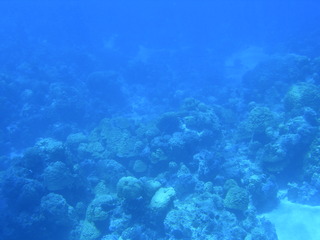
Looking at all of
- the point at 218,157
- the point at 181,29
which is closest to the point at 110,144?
the point at 218,157

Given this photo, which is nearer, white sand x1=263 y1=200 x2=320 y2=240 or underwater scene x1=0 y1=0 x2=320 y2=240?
underwater scene x1=0 y1=0 x2=320 y2=240

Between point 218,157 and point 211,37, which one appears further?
point 211,37

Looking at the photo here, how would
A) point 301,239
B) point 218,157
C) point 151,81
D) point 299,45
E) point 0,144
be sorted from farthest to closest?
point 299,45 → point 151,81 → point 0,144 → point 218,157 → point 301,239

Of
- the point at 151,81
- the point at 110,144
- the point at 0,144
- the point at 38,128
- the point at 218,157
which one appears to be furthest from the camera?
the point at 151,81

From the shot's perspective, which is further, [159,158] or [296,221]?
[159,158]

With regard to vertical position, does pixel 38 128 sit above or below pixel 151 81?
below

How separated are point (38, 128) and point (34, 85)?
5007mm

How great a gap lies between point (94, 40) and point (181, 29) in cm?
2002

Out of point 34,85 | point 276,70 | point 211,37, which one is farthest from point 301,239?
point 211,37

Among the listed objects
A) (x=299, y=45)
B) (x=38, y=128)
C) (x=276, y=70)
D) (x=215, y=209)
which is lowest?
(x=215, y=209)

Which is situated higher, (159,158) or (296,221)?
(159,158)

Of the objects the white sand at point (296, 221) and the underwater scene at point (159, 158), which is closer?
the underwater scene at point (159, 158)

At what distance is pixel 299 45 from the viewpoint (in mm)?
32719

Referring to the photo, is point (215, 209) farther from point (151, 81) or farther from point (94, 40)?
point (94, 40)
